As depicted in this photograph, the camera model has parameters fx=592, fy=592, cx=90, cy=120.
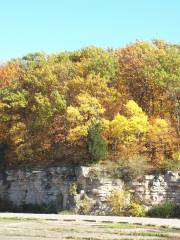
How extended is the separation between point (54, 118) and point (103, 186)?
31.3ft

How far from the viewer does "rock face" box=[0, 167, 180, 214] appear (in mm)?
46438

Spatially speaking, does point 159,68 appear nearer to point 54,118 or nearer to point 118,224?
point 54,118

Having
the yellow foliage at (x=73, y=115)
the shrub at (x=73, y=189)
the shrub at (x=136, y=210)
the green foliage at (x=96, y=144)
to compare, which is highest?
the yellow foliage at (x=73, y=115)

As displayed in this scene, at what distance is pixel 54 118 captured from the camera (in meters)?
53.4

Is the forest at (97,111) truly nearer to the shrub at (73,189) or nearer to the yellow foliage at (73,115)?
the yellow foliage at (73,115)

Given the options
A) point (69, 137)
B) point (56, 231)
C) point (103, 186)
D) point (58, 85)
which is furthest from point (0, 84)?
point (56, 231)

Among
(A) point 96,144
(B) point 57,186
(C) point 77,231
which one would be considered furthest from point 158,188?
(C) point 77,231

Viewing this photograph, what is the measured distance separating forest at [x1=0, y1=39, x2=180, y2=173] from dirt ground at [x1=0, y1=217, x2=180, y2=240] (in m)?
12.4

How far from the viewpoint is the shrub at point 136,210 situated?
45.2 metres

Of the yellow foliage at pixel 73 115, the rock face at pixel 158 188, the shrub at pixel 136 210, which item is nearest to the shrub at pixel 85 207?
the shrub at pixel 136 210

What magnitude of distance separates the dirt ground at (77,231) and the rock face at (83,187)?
27.1 feet

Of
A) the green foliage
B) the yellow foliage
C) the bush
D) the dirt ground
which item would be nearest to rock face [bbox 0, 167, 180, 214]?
the bush

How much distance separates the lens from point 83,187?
47.5m

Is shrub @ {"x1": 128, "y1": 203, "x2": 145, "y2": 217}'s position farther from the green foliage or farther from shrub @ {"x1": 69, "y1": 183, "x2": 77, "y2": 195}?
the green foliage
